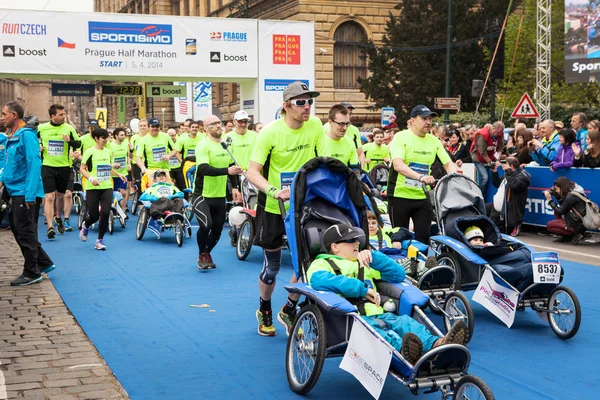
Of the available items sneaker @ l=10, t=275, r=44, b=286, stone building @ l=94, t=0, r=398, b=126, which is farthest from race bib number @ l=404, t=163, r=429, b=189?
stone building @ l=94, t=0, r=398, b=126

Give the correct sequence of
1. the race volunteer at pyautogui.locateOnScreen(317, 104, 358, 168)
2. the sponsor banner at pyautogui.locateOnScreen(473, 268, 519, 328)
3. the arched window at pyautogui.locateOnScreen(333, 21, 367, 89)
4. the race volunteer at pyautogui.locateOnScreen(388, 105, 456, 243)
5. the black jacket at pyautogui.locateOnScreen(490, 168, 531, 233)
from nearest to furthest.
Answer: the sponsor banner at pyautogui.locateOnScreen(473, 268, 519, 328), the race volunteer at pyautogui.locateOnScreen(388, 105, 456, 243), the race volunteer at pyautogui.locateOnScreen(317, 104, 358, 168), the black jacket at pyautogui.locateOnScreen(490, 168, 531, 233), the arched window at pyautogui.locateOnScreen(333, 21, 367, 89)

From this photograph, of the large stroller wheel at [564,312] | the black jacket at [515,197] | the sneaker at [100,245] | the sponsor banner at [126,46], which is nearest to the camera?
the large stroller wheel at [564,312]

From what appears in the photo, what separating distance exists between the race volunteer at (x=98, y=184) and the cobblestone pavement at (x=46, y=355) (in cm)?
374

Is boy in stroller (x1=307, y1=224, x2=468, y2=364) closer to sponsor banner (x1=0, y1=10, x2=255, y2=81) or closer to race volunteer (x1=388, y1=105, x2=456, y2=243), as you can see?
race volunteer (x1=388, y1=105, x2=456, y2=243)

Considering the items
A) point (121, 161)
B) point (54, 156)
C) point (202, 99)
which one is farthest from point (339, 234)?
point (202, 99)

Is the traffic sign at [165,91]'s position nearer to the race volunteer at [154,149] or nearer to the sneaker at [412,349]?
the race volunteer at [154,149]

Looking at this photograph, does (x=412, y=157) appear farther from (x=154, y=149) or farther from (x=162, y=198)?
(x=154, y=149)

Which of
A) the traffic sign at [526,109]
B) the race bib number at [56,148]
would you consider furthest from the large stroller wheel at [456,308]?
the traffic sign at [526,109]

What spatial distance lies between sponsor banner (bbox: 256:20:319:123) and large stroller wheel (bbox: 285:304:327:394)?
17.1m

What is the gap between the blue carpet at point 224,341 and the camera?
599 centimetres

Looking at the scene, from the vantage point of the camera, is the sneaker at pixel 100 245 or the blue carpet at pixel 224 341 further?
the sneaker at pixel 100 245

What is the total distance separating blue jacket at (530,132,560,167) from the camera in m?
14.8

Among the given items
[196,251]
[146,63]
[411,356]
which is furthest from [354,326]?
[146,63]

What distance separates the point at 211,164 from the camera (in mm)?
11617
